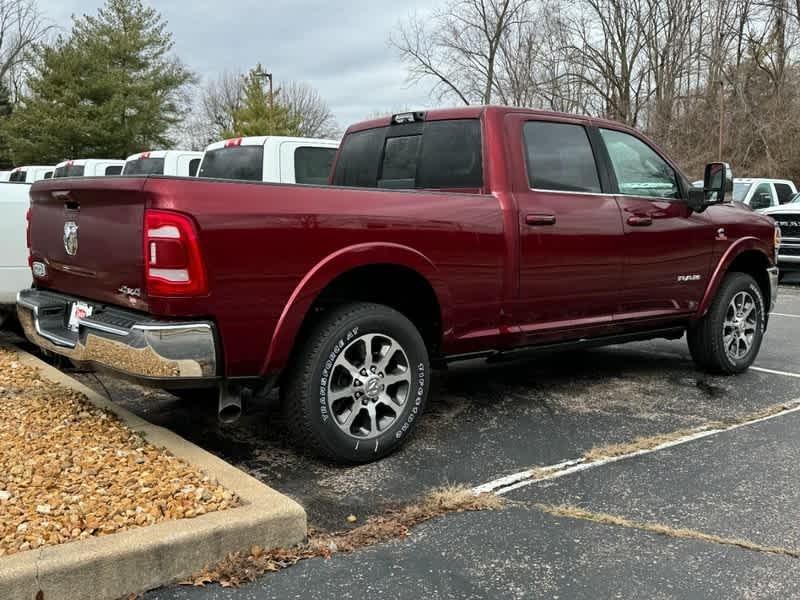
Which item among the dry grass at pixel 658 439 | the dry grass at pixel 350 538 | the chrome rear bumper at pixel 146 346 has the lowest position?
the dry grass at pixel 350 538

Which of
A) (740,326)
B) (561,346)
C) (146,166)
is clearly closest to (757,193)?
(740,326)

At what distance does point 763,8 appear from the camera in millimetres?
31672

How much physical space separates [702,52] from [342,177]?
32.6m

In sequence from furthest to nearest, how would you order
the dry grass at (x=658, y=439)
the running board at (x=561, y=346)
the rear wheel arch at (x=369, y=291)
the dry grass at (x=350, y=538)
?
the running board at (x=561, y=346)
the dry grass at (x=658, y=439)
the rear wheel arch at (x=369, y=291)
the dry grass at (x=350, y=538)

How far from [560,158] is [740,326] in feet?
7.68

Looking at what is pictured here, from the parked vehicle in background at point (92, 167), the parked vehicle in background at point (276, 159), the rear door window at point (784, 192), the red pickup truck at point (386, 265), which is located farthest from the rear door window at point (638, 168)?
the rear door window at point (784, 192)

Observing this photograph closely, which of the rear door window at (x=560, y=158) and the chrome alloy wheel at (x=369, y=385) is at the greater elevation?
the rear door window at (x=560, y=158)

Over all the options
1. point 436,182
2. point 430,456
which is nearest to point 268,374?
point 430,456

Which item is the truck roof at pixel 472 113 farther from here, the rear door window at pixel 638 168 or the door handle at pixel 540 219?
the door handle at pixel 540 219

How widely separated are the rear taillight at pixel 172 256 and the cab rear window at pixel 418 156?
6.32 feet

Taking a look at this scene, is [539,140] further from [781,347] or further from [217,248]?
[781,347]

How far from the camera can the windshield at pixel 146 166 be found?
1258cm

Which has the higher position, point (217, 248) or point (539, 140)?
point (539, 140)

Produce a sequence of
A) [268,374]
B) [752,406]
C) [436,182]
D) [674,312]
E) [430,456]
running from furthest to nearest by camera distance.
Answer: [674,312], [752,406], [436,182], [430,456], [268,374]
